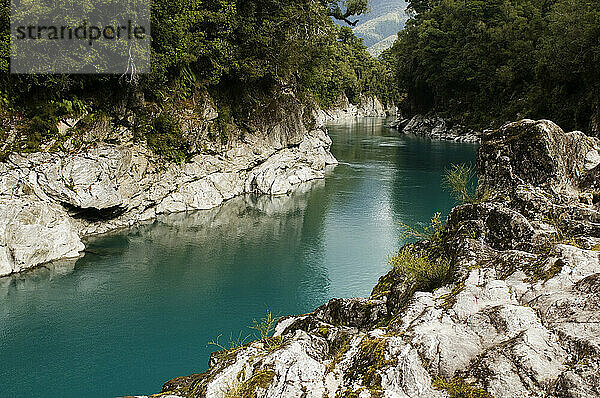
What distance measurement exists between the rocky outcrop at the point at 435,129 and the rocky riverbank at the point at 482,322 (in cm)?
4252

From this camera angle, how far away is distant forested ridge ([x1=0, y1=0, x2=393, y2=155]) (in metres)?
→ 17.2

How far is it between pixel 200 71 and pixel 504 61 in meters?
37.5

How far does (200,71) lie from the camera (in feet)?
78.4

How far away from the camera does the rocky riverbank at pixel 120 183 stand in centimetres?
1562

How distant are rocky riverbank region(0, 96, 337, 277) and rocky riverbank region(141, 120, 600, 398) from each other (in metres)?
12.3

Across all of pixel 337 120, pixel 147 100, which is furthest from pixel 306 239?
pixel 337 120

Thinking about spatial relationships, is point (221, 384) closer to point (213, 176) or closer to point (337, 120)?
point (213, 176)

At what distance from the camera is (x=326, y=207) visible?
25094mm

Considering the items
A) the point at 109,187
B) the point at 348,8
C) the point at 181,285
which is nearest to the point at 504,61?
the point at 348,8

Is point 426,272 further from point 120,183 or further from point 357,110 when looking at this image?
point 357,110

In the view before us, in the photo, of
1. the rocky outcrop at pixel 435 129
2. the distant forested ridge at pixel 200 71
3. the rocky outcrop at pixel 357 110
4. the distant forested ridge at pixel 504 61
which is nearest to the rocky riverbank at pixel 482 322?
the distant forested ridge at pixel 200 71

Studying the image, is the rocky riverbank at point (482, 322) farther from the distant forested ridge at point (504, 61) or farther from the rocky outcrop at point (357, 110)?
the rocky outcrop at point (357, 110)

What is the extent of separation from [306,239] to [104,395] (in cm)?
1168

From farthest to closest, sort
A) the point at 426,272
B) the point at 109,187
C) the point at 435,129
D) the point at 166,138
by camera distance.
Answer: the point at 435,129 < the point at 166,138 < the point at 109,187 < the point at 426,272
